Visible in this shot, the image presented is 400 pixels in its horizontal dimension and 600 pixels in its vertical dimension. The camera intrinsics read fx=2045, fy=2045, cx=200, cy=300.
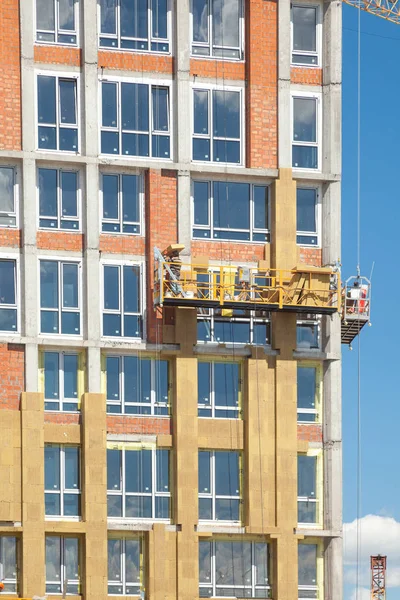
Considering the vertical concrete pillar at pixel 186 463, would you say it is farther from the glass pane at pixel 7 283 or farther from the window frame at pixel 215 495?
the glass pane at pixel 7 283

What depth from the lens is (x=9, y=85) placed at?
8356 cm

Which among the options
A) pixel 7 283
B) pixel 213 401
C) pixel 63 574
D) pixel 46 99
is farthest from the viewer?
pixel 46 99

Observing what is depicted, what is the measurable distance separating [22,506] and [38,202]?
40.7 feet

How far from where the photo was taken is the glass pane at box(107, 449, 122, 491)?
82.4 m

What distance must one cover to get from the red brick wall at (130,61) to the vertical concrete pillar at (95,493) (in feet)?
45.3

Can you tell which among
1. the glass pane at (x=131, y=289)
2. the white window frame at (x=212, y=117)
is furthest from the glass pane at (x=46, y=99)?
the glass pane at (x=131, y=289)

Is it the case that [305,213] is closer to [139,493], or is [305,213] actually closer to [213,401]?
[213,401]

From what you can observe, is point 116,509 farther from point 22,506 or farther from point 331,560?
point 331,560

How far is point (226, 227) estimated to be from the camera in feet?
279

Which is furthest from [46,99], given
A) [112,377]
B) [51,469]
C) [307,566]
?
[307,566]

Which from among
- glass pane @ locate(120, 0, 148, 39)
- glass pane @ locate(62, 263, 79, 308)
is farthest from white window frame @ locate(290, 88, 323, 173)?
glass pane @ locate(62, 263, 79, 308)

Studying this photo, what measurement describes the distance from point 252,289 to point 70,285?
24.3 ft

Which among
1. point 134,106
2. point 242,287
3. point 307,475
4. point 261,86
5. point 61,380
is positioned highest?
point 261,86

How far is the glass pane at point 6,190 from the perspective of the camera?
8319 centimetres
